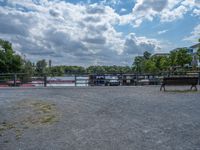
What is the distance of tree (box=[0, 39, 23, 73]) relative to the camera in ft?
166

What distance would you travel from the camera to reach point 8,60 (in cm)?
5172

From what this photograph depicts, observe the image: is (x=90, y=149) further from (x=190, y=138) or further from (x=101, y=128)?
(x=190, y=138)

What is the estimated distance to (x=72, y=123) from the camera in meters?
6.40

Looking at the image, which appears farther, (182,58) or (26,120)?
(182,58)

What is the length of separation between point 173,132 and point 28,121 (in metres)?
3.73

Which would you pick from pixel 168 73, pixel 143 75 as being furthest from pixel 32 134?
pixel 168 73

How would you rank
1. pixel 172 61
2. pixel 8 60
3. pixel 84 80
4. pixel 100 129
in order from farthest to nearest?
pixel 172 61, pixel 8 60, pixel 84 80, pixel 100 129

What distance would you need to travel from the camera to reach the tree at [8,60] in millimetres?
50688

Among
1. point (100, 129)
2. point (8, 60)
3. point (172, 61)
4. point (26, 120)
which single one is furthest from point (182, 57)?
point (100, 129)

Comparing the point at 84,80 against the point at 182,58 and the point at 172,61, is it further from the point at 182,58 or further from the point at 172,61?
the point at 172,61

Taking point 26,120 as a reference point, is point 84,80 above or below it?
above

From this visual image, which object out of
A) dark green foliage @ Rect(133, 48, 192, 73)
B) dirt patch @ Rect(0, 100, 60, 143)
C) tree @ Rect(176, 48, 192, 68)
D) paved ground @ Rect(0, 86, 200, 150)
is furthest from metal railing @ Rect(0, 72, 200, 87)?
tree @ Rect(176, 48, 192, 68)

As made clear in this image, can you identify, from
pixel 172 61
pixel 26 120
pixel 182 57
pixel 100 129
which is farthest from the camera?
pixel 172 61

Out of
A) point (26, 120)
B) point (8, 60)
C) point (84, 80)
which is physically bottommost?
point (26, 120)
